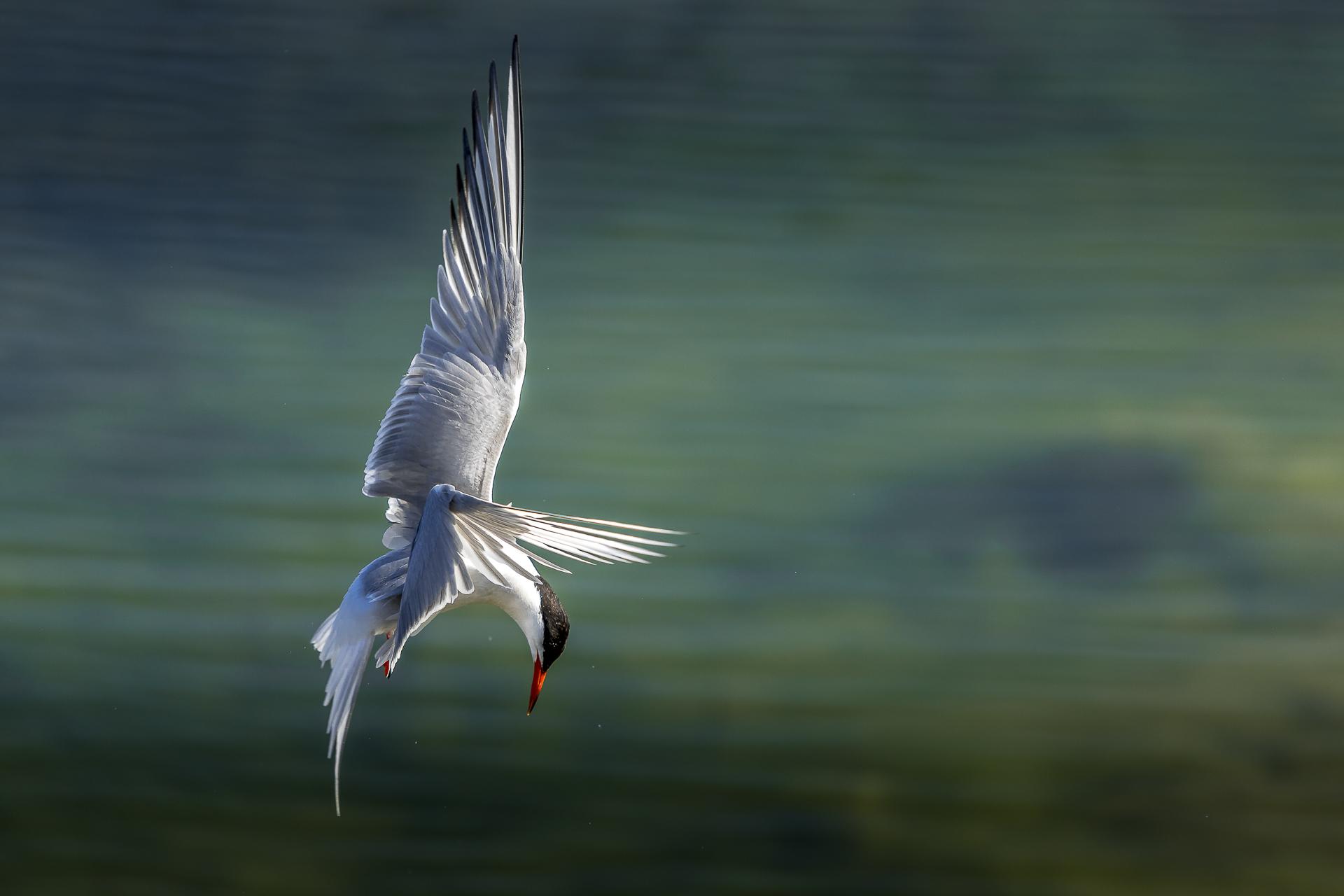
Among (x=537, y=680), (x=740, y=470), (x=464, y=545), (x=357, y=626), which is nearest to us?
(x=464, y=545)

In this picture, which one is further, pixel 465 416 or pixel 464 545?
pixel 465 416

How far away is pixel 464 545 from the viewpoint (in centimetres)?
138

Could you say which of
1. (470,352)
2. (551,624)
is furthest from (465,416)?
(551,624)

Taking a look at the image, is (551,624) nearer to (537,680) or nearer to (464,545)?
(537,680)

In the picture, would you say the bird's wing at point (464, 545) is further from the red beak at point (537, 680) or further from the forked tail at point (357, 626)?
the red beak at point (537, 680)

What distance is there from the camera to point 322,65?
2.61m

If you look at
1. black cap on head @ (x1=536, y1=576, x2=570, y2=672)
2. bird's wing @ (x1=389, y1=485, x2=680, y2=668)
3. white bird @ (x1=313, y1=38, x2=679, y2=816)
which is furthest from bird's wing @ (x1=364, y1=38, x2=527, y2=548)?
bird's wing @ (x1=389, y1=485, x2=680, y2=668)

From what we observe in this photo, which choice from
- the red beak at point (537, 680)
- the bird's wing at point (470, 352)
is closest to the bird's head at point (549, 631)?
the red beak at point (537, 680)

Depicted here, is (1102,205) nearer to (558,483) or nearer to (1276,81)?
(1276,81)

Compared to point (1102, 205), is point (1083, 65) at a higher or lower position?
higher

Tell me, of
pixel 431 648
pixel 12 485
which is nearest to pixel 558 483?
pixel 431 648

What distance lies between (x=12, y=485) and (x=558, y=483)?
0.86 metres

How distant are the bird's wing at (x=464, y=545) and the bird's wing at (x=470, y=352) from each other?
1.09 feet

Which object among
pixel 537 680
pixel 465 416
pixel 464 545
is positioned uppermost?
pixel 465 416
